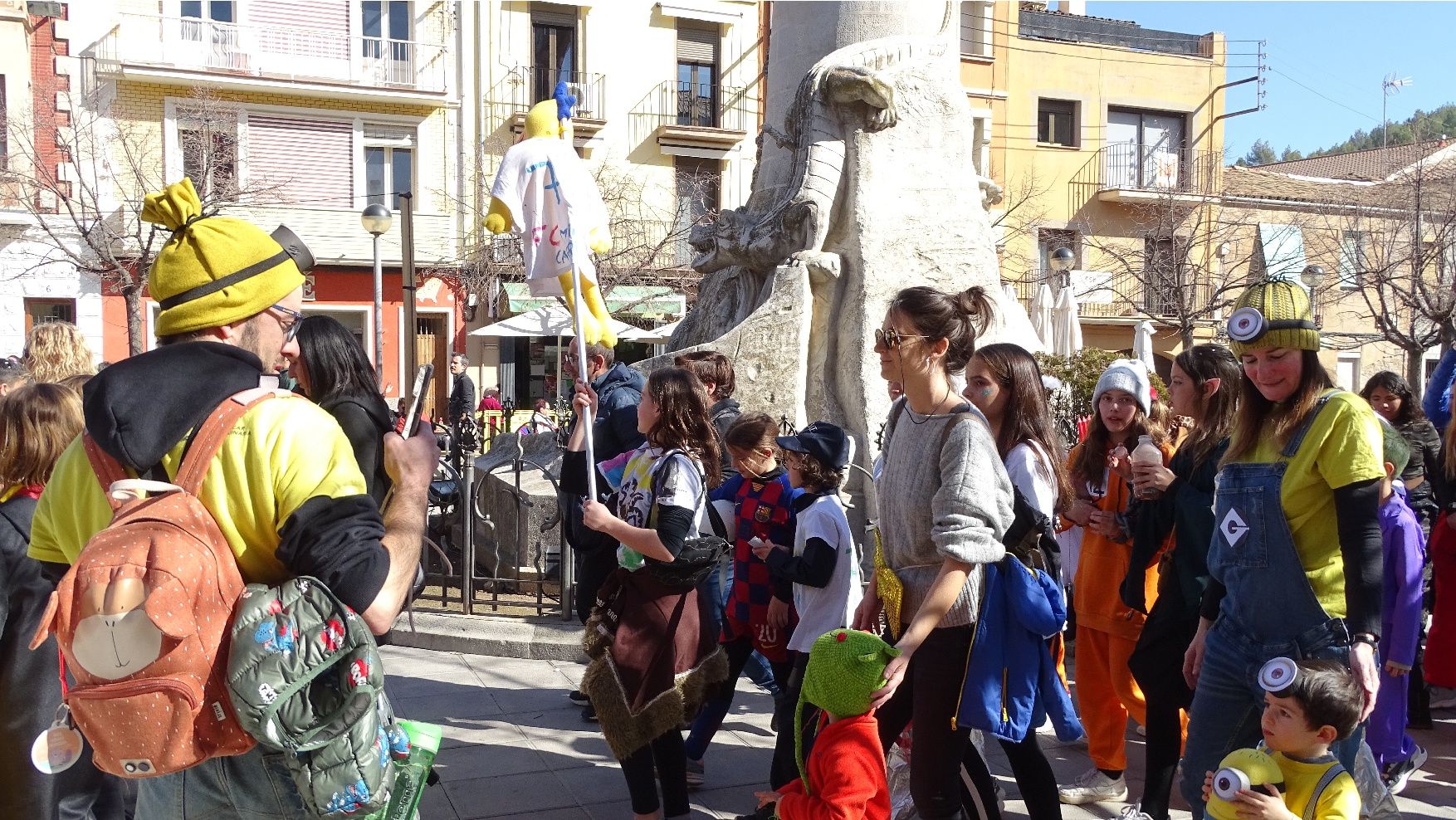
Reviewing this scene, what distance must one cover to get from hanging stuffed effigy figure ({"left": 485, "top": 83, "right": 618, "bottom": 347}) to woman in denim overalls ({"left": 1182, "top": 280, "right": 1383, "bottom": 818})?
224 cm

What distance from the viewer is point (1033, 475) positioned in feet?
12.4

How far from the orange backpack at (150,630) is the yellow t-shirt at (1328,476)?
2.62 metres

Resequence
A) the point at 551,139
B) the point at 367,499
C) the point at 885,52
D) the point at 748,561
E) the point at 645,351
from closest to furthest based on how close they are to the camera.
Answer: the point at 367,499, the point at 551,139, the point at 748,561, the point at 885,52, the point at 645,351

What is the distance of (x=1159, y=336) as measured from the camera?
30.8 m

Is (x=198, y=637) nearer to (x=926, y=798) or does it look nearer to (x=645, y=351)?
(x=926, y=798)

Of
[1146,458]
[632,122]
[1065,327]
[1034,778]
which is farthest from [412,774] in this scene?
[632,122]

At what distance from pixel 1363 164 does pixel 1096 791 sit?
42952 mm

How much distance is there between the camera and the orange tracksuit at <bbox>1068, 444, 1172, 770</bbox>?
4.40 m

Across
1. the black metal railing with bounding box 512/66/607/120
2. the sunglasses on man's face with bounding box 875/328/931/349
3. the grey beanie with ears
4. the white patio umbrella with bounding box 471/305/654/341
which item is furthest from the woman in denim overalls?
the black metal railing with bounding box 512/66/607/120

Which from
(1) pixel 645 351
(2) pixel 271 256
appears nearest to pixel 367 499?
(2) pixel 271 256

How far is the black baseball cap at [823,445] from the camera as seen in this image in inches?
164

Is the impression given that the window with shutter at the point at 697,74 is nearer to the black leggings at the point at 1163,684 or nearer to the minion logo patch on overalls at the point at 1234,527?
the black leggings at the point at 1163,684

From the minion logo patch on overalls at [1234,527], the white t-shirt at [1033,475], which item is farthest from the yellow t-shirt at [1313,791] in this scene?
the white t-shirt at [1033,475]

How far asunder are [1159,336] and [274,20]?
23.0m
